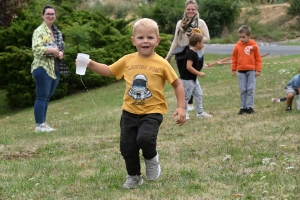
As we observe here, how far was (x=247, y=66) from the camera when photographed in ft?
32.1

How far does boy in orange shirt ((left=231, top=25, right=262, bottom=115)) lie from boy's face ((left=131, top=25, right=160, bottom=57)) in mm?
4786

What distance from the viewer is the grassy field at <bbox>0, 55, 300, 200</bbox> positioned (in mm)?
5043

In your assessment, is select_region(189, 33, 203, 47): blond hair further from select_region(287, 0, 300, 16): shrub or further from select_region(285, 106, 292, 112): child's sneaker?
select_region(287, 0, 300, 16): shrub

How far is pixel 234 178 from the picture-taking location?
5.30 meters

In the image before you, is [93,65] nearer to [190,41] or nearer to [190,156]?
[190,156]

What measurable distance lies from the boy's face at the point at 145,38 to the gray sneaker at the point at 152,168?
101 cm

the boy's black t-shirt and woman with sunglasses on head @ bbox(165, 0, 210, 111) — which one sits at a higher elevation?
woman with sunglasses on head @ bbox(165, 0, 210, 111)

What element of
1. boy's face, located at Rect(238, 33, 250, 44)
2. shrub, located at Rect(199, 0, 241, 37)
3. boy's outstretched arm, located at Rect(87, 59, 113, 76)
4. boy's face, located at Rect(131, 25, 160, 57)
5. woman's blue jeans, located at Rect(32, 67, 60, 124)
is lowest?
shrub, located at Rect(199, 0, 241, 37)

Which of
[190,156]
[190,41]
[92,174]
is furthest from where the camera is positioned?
[190,41]

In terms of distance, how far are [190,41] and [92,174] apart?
4.09 meters

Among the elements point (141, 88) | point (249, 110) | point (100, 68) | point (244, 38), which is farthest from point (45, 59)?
point (141, 88)

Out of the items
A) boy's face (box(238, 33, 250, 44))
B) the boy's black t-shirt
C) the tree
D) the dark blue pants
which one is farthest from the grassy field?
the tree

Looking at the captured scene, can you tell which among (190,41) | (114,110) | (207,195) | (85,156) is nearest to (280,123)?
(190,41)

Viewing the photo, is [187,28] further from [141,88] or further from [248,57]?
[141,88]
